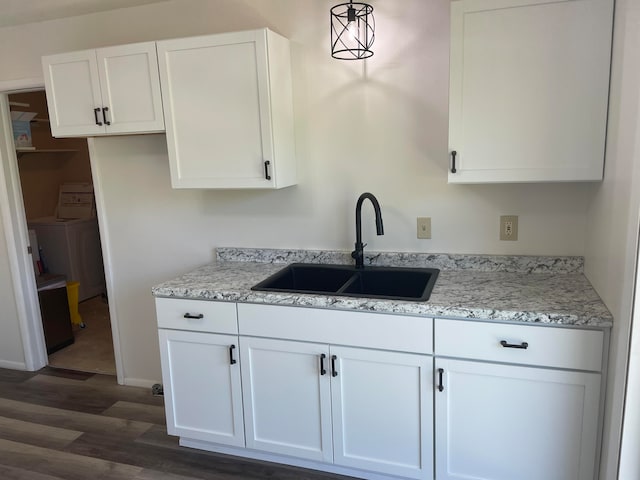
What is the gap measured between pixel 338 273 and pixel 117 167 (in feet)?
5.04

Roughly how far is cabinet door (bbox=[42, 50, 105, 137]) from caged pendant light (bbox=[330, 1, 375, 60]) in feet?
4.00

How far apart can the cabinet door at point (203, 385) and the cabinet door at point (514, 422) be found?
3.11ft

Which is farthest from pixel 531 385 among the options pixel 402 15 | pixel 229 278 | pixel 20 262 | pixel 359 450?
pixel 20 262

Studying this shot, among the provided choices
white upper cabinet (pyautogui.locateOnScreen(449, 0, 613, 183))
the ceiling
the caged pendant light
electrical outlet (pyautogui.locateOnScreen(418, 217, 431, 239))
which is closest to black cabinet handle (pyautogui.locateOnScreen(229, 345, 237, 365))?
electrical outlet (pyautogui.locateOnScreen(418, 217, 431, 239))

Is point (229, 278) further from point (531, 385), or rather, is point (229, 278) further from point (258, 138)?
point (531, 385)

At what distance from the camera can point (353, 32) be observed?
7.46 feet

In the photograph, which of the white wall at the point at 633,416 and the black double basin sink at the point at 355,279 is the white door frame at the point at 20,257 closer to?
the black double basin sink at the point at 355,279

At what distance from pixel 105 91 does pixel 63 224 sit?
9.72 ft

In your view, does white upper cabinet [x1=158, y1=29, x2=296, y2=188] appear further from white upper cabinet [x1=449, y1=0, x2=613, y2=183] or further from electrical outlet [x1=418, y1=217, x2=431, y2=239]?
white upper cabinet [x1=449, y1=0, x2=613, y2=183]

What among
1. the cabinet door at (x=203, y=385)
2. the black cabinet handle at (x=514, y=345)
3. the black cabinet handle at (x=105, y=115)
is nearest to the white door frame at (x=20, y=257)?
the black cabinet handle at (x=105, y=115)

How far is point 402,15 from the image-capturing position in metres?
2.27

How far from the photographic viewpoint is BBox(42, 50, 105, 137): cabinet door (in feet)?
Answer: 8.08

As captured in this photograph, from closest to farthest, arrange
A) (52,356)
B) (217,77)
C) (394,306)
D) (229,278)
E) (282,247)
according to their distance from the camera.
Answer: (394,306)
(217,77)
(229,278)
(282,247)
(52,356)

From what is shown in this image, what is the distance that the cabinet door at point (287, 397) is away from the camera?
2.11 m
